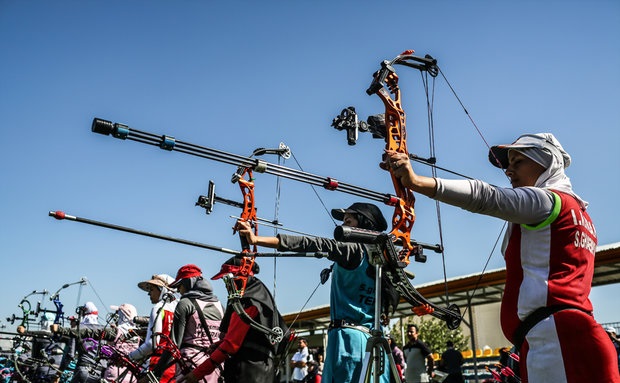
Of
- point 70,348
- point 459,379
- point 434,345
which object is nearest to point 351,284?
point 459,379

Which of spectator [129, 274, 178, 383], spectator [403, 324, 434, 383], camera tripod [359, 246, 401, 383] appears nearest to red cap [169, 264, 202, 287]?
spectator [129, 274, 178, 383]

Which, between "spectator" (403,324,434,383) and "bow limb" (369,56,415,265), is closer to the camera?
"bow limb" (369,56,415,265)

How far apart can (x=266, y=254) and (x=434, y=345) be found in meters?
38.2

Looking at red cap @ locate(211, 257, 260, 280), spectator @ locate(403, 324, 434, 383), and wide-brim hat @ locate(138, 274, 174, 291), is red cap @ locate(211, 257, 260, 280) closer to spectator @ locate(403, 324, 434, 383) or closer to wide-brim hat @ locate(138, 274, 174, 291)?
wide-brim hat @ locate(138, 274, 174, 291)

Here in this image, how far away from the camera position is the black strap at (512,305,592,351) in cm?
217

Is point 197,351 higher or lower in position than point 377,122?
lower

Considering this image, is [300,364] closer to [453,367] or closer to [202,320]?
[453,367]

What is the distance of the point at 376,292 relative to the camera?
2.64 metres

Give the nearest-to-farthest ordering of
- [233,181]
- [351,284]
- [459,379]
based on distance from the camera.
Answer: [351,284]
[233,181]
[459,379]

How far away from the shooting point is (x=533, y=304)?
2221 millimetres

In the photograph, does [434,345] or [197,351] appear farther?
[434,345]

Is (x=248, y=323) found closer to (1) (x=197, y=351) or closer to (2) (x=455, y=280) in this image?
(1) (x=197, y=351)

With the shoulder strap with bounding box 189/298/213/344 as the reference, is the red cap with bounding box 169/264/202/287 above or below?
above

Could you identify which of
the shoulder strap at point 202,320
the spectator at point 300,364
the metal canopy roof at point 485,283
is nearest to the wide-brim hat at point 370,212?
the shoulder strap at point 202,320
